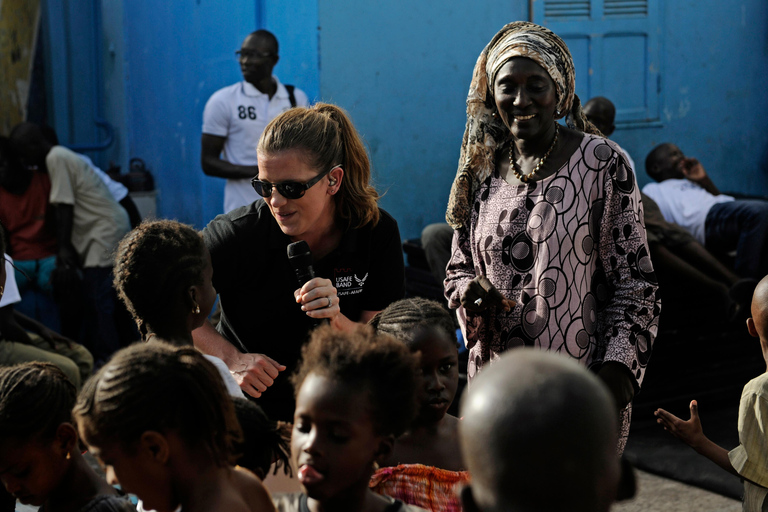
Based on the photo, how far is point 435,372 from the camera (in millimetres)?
2594

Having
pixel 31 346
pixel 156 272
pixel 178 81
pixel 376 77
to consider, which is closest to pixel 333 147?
pixel 156 272

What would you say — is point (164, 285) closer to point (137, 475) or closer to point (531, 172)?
point (137, 475)

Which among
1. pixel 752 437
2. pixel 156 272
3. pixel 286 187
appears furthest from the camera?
pixel 286 187

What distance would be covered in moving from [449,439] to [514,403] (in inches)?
52.4

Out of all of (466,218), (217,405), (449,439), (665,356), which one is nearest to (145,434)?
(217,405)

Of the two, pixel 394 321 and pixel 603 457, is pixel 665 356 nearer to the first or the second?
pixel 394 321

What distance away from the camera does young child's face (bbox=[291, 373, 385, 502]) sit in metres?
1.85

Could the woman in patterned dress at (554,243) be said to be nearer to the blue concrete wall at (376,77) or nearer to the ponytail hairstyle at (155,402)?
the ponytail hairstyle at (155,402)

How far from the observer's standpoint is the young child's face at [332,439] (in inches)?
72.9

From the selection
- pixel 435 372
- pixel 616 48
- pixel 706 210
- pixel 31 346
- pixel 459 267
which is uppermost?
pixel 616 48

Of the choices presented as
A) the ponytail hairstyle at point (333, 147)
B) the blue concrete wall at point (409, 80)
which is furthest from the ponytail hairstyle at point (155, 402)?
the blue concrete wall at point (409, 80)

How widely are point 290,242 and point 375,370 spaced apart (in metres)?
1.09

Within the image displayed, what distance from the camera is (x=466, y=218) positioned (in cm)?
293

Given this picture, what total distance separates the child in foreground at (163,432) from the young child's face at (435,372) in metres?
0.72
